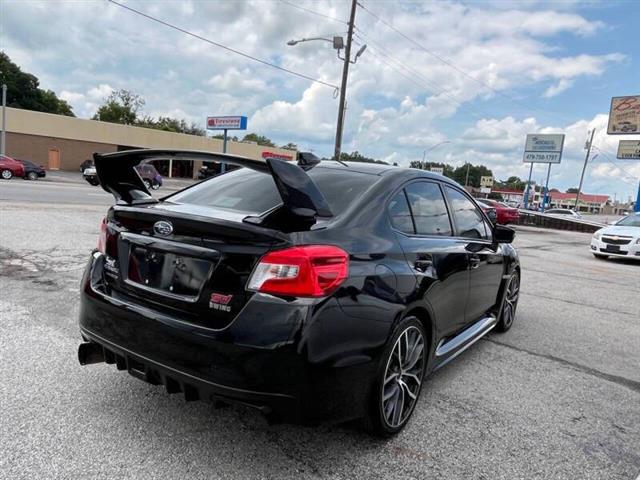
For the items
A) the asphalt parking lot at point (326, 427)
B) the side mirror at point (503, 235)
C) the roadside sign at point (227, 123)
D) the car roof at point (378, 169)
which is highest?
the roadside sign at point (227, 123)

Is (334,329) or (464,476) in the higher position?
(334,329)

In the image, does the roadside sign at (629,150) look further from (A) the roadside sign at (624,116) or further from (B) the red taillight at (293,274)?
(B) the red taillight at (293,274)

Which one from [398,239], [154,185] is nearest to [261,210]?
[398,239]

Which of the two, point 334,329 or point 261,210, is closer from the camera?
point 334,329

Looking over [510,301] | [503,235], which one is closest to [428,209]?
[503,235]

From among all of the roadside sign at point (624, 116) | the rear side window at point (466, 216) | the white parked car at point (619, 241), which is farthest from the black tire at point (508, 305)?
the roadside sign at point (624, 116)

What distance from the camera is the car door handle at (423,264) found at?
3004mm

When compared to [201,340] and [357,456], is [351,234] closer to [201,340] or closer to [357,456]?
[201,340]

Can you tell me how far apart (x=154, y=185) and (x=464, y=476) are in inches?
1242

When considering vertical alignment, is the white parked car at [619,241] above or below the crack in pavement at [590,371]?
above

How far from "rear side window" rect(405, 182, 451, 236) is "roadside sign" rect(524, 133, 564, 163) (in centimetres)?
5160

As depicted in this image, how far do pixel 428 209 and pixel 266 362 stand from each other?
71.2 inches

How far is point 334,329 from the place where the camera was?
2350 millimetres

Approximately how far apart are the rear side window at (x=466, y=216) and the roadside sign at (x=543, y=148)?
167ft
